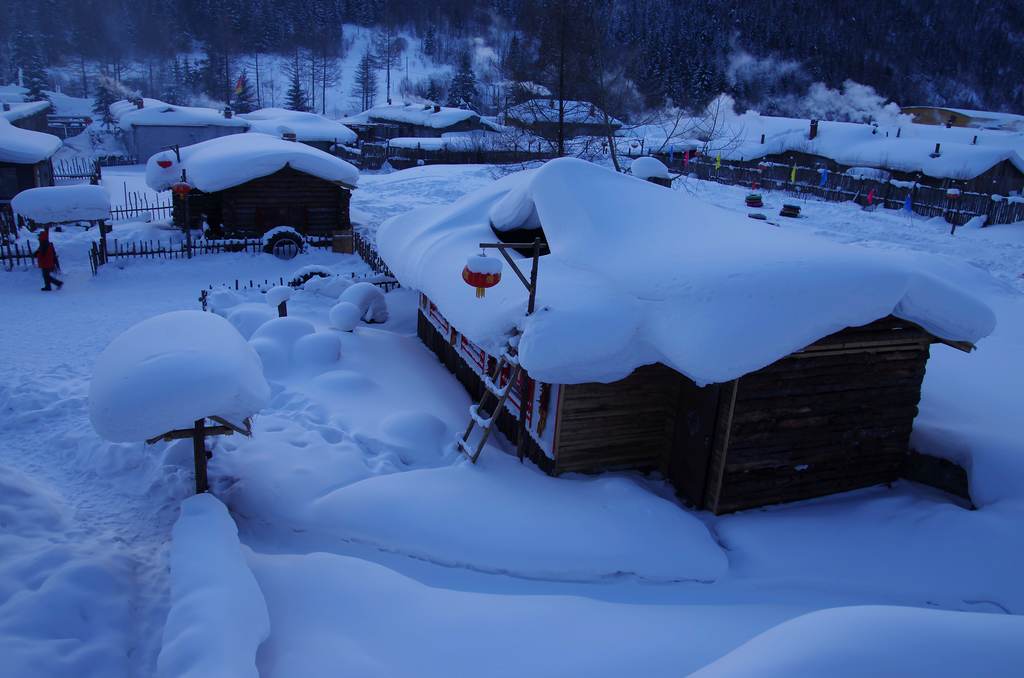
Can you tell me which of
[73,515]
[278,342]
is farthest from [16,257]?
[73,515]

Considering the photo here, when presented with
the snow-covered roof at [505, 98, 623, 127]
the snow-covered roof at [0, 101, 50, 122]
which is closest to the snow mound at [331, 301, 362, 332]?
the snow-covered roof at [505, 98, 623, 127]

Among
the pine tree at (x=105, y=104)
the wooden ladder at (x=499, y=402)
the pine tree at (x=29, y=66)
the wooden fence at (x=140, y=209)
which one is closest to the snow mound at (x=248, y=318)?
the wooden ladder at (x=499, y=402)

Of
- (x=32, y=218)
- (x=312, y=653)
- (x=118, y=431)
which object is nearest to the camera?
(x=312, y=653)

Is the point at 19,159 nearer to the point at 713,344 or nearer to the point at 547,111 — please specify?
the point at 547,111

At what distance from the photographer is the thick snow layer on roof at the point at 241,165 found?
20.0 m

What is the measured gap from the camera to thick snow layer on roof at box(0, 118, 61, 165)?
2244cm

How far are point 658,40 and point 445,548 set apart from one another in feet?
289

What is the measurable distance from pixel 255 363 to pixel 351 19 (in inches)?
4033

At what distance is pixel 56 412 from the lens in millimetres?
10023

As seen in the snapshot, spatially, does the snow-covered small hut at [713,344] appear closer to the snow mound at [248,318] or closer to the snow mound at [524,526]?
the snow mound at [524,526]

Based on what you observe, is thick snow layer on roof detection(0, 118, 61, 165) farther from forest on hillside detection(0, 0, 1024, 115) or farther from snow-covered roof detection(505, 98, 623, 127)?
forest on hillside detection(0, 0, 1024, 115)

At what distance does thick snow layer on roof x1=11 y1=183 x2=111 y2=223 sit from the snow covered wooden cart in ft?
9.05

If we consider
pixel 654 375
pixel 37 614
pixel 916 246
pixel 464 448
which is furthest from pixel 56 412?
pixel 916 246

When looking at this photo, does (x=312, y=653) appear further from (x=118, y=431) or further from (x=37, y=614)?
(x=118, y=431)
